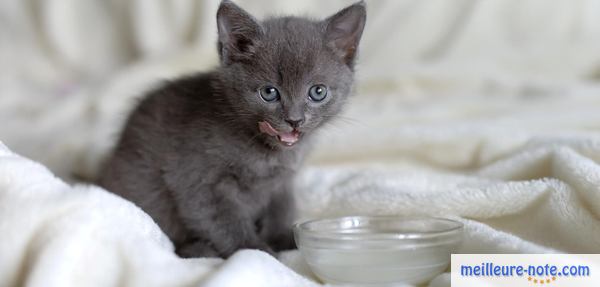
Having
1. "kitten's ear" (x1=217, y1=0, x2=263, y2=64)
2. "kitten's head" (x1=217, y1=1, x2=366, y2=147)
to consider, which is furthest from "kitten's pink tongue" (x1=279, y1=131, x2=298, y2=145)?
"kitten's ear" (x1=217, y1=0, x2=263, y2=64)

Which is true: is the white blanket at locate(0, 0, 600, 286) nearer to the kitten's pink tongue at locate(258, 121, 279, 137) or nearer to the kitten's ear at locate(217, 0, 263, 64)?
the kitten's pink tongue at locate(258, 121, 279, 137)

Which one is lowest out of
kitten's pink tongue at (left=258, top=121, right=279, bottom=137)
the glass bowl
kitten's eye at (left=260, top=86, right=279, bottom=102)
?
the glass bowl

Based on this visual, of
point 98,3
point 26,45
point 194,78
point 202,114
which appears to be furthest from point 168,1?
point 202,114

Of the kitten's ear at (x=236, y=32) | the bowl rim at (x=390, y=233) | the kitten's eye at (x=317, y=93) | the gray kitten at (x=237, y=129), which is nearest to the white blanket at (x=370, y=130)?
the bowl rim at (x=390, y=233)

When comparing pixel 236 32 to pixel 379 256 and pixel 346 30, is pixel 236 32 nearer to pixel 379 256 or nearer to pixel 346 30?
pixel 346 30

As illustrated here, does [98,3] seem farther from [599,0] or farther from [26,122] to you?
[599,0]

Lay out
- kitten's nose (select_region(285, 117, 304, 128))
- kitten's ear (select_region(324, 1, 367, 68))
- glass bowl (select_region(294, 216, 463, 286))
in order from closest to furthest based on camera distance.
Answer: glass bowl (select_region(294, 216, 463, 286)) < kitten's nose (select_region(285, 117, 304, 128)) < kitten's ear (select_region(324, 1, 367, 68))

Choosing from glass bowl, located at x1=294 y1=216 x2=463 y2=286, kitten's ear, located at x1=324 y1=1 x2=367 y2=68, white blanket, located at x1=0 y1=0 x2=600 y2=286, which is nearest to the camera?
white blanket, located at x1=0 y1=0 x2=600 y2=286
